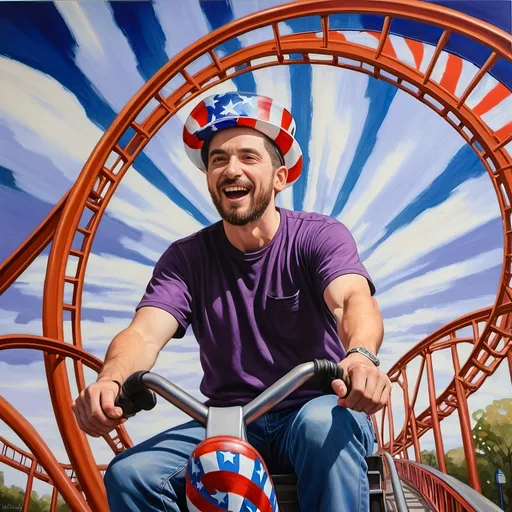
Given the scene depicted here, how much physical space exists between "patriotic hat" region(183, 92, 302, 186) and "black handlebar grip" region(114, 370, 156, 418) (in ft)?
2.45

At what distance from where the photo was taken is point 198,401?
943 mm

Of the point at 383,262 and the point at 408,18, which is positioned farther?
the point at 383,262

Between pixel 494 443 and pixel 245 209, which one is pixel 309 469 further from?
pixel 494 443

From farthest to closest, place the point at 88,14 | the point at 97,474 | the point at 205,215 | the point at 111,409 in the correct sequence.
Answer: the point at 205,215, the point at 88,14, the point at 97,474, the point at 111,409

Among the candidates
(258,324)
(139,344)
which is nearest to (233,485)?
(139,344)

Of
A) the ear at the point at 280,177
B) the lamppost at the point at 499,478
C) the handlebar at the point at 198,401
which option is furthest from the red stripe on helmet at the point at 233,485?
the lamppost at the point at 499,478

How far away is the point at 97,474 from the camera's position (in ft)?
9.57

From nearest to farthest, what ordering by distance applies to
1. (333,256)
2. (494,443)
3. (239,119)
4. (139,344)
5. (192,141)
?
(139,344), (333,256), (239,119), (192,141), (494,443)

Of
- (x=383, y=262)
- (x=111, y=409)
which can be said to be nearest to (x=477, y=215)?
(x=383, y=262)

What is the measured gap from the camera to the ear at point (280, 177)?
62.8 inches

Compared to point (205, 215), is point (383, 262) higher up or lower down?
lower down

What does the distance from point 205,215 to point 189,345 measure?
711 mm

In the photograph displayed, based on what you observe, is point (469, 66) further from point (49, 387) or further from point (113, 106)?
point (49, 387)

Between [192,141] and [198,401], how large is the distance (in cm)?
84
